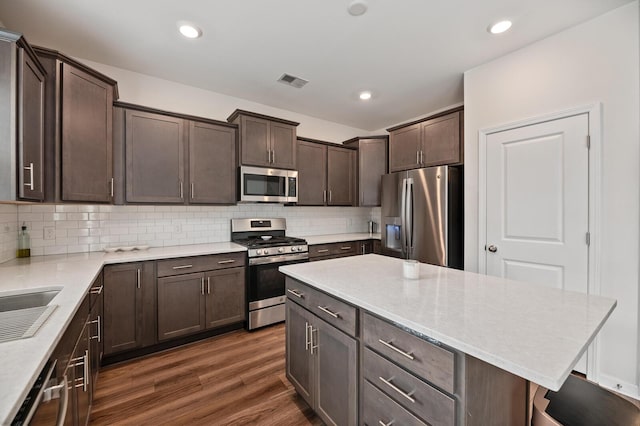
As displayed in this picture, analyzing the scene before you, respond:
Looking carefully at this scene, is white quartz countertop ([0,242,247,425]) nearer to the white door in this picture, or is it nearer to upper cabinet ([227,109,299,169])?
upper cabinet ([227,109,299,169])

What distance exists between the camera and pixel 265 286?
3082 mm

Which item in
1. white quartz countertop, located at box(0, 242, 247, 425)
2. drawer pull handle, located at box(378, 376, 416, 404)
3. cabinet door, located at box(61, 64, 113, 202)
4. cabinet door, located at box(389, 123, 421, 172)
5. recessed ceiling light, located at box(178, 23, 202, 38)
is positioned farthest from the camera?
cabinet door, located at box(389, 123, 421, 172)

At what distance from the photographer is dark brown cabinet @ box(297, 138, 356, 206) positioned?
3904 millimetres

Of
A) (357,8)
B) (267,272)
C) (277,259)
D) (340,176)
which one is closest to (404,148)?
(340,176)

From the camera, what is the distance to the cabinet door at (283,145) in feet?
11.2

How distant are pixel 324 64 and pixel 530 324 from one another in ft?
8.87

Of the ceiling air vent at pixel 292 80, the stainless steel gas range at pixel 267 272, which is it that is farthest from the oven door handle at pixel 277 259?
the ceiling air vent at pixel 292 80

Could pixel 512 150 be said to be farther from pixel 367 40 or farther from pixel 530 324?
pixel 530 324

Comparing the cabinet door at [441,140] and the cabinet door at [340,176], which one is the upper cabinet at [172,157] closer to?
the cabinet door at [340,176]

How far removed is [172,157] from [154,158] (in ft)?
0.54

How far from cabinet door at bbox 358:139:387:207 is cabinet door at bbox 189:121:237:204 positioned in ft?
6.51

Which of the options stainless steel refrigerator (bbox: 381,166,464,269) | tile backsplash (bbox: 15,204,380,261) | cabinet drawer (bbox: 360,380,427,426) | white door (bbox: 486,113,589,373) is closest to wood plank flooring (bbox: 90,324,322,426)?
cabinet drawer (bbox: 360,380,427,426)

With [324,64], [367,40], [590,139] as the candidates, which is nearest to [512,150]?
[590,139]

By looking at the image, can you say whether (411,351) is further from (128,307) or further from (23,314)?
(128,307)
